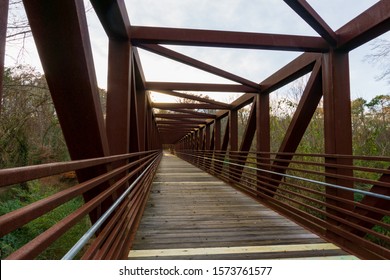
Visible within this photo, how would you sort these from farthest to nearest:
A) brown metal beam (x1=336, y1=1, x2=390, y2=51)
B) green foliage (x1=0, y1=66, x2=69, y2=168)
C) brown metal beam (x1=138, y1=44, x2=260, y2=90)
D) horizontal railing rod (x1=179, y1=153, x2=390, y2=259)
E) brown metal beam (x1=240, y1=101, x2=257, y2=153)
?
1. brown metal beam (x1=240, y1=101, x2=257, y2=153)
2. green foliage (x1=0, y1=66, x2=69, y2=168)
3. brown metal beam (x1=138, y1=44, x2=260, y2=90)
4. brown metal beam (x1=336, y1=1, x2=390, y2=51)
5. horizontal railing rod (x1=179, y1=153, x2=390, y2=259)

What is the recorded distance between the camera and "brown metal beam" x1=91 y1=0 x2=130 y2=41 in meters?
3.05

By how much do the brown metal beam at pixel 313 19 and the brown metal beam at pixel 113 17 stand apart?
206cm

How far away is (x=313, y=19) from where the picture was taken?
10.9ft

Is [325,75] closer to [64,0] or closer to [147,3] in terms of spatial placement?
[147,3]

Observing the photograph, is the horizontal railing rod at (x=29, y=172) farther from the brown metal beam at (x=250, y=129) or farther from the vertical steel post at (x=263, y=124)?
the brown metal beam at (x=250, y=129)

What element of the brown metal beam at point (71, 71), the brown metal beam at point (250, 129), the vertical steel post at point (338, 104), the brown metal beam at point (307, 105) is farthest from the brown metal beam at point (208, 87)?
the brown metal beam at point (71, 71)

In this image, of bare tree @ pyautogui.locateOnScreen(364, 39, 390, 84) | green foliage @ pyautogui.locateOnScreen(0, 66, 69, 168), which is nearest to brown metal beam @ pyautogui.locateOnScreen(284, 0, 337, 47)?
bare tree @ pyautogui.locateOnScreen(364, 39, 390, 84)

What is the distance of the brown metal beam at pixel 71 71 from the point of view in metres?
1.69

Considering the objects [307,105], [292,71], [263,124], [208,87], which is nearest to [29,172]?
[307,105]

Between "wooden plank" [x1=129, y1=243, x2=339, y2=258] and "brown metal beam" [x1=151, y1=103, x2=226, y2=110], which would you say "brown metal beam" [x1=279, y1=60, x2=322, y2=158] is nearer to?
"wooden plank" [x1=129, y1=243, x2=339, y2=258]

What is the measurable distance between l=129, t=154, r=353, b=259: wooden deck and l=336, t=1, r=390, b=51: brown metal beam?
100 inches

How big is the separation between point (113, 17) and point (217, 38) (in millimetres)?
1554

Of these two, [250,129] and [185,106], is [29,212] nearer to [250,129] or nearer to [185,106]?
[250,129]

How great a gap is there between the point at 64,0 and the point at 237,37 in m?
2.91
